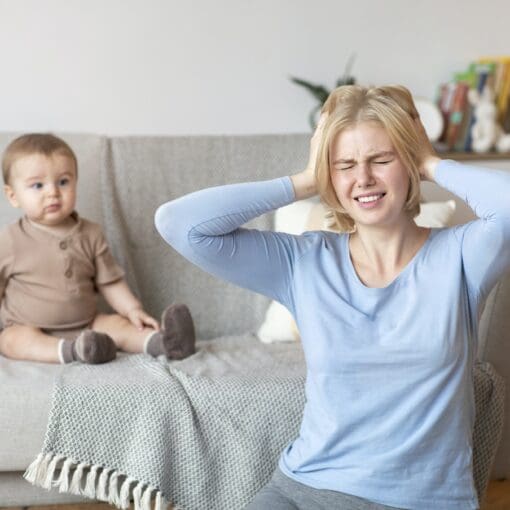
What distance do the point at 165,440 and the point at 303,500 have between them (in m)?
0.47

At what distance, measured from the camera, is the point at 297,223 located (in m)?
2.41

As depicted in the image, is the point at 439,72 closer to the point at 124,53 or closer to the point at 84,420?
the point at 124,53

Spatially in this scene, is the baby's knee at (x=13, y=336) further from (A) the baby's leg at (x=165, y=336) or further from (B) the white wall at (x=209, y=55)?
(B) the white wall at (x=209, y=55)

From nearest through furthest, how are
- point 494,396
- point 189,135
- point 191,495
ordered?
point 191,495, point 494,396, point 189,135

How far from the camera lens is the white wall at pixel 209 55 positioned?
2.59 metres

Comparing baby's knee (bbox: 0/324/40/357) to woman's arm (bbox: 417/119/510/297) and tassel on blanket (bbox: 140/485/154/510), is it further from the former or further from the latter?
woman's arm (bbox: 417/119/510/297)

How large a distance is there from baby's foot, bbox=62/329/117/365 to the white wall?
0.88 m

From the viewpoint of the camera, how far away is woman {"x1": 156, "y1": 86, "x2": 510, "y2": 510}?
4.59ft

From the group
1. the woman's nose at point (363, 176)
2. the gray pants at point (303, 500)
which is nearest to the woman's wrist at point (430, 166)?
the woman's nose at point (363, 176)

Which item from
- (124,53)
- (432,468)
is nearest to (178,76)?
(124,53)

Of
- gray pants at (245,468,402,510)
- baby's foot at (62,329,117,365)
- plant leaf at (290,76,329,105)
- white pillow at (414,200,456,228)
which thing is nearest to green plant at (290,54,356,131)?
plant leaf at (290,76,329,105)

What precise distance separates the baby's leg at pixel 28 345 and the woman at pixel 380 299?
74 centimetres

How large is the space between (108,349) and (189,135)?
820 mm

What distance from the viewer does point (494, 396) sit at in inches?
75.7
